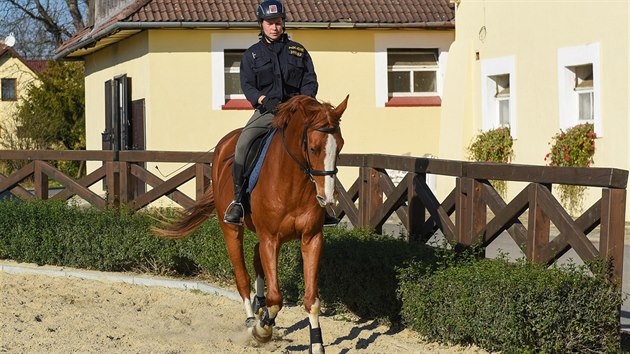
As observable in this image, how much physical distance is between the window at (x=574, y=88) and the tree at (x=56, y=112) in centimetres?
2672

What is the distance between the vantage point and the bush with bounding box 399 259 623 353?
764 centimetres

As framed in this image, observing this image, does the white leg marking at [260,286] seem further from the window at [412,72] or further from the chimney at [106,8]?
the chimney at [106,8]

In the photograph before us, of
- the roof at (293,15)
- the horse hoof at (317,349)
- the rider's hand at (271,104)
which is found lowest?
the horse hoof at (317,349)

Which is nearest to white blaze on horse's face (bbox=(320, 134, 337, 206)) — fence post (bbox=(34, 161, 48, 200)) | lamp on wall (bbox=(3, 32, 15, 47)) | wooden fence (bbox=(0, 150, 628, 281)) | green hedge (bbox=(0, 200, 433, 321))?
wooden fence (bbox=(0, 150, 628, 281))

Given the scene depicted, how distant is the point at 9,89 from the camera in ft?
214

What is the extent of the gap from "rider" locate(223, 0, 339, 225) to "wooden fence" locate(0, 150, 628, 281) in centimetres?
111

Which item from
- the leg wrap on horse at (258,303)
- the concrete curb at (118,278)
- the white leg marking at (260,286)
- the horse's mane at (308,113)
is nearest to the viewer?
the horse's mane at (308,113)

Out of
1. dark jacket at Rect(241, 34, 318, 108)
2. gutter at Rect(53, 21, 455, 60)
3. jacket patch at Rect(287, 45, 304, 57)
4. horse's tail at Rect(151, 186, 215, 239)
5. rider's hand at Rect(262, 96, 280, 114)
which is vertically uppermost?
gutter at Rect(53, 21, 455, 60)

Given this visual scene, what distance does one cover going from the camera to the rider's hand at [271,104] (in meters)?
8.90

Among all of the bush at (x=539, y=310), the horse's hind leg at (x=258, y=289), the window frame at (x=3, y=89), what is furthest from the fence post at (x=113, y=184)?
the window frame at (x=3, y=89)

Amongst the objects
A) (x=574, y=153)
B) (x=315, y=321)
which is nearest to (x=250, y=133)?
(x=315, y=321)

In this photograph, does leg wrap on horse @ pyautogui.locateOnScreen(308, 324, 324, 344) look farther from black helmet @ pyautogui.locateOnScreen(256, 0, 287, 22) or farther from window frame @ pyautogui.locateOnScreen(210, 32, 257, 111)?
window frame @ pyautogui.locateOnScreen(210, 32, 257, 111)

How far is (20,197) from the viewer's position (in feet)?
52.2

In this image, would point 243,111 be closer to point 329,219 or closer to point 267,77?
point 267,77
